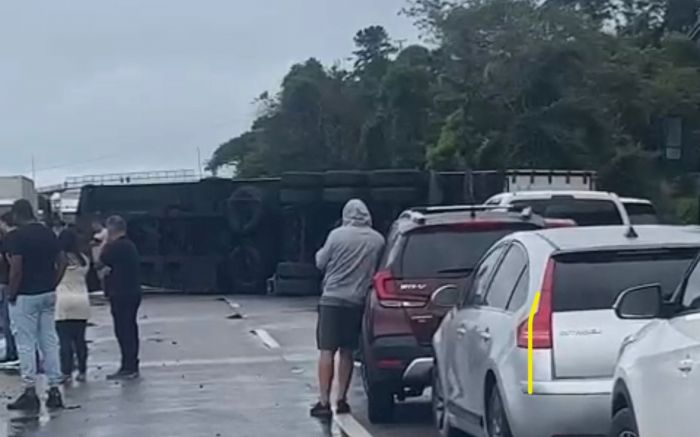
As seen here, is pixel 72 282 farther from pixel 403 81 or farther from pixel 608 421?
pixel 403 81

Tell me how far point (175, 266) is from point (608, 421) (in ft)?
97.2

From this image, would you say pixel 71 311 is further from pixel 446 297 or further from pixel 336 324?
pixel 446 297

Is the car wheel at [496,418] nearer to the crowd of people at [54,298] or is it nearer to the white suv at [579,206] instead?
the crowd of people at [54,298]

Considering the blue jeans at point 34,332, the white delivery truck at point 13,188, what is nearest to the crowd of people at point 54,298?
the blue jeans at point 34,332

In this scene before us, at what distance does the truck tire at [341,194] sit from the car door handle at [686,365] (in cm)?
2586

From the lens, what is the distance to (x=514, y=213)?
14062mm

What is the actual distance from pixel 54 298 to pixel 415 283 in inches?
157

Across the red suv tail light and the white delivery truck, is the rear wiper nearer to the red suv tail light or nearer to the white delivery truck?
the red suv tail light

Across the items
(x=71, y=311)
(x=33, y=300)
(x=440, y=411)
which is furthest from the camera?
(x=71, y=311)

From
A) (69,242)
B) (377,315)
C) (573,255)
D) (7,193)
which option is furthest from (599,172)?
(573,255)

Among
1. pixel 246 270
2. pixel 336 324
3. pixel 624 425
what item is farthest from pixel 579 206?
pixel 246 270

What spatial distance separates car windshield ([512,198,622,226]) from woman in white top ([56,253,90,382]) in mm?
6362

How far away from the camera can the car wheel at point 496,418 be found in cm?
957

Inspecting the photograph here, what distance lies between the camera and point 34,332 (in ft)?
50.6
